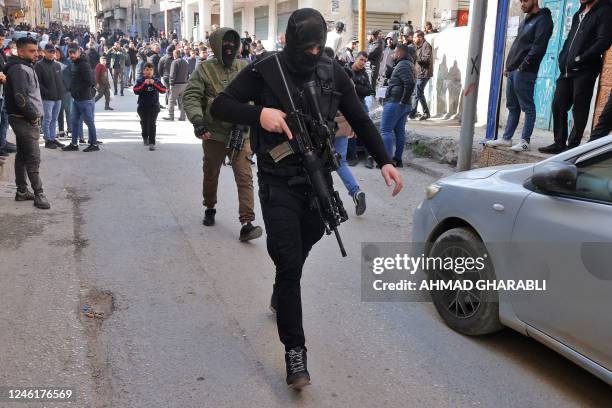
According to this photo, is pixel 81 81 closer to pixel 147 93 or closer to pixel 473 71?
pixel 147 93

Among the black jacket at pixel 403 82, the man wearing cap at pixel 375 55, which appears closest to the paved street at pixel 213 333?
the black jacket at pixel 403 82

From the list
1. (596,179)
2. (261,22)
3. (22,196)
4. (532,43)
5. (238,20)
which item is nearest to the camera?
(596,179)

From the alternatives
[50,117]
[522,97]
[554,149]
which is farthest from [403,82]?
[50,117]

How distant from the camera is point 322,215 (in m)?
2.96

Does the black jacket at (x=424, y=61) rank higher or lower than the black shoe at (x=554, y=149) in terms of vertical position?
higher

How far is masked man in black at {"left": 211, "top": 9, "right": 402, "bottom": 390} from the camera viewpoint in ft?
9.48

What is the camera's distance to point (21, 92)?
6270 millimetres

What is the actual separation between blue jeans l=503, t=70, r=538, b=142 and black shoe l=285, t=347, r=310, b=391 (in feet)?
17.5

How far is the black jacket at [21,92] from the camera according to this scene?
20.5ft

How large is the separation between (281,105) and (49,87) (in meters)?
8.40

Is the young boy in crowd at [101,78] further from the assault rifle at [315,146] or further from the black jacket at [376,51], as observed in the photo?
the assault rifle at [315,146]

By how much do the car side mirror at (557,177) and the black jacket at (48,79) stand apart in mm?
9124

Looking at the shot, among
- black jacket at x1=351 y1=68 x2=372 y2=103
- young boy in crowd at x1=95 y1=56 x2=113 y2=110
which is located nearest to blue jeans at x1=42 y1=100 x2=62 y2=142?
young boy in crowd at x1=95 y1=56 x2=113 y2=110

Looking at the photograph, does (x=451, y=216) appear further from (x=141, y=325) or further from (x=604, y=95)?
(x=604, y=95)
